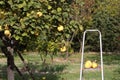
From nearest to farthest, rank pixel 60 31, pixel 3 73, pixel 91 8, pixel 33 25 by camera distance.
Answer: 1. pixel 33 25
2. pixel 60 31
3. pixel 3 73
4. pixel 91 8

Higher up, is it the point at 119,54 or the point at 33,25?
the point at 33,25

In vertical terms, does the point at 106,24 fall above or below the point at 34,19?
below

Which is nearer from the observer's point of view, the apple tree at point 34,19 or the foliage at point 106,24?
the apple tree at point 34,19

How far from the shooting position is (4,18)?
389cm

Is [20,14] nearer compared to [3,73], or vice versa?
[20,14]

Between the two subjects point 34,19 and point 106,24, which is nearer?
point 34,19

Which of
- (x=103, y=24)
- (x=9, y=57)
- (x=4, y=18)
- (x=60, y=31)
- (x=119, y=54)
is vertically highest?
(x=4, y=18)

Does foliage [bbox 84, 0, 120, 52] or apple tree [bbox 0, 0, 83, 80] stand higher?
apple tree [bbox 0, 0, 83, 80]

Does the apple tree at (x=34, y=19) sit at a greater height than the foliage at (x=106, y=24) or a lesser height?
greater

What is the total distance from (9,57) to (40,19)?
131cm

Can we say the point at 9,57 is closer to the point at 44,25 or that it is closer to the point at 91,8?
the point at 44,25

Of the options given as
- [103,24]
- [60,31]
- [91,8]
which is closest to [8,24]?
[60,31]

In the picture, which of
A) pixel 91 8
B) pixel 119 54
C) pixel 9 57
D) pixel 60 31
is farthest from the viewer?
pixel 119 54

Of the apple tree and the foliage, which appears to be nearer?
the apple tree
